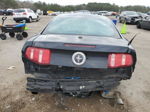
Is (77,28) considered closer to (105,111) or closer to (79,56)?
(79,56)

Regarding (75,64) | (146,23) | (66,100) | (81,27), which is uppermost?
(81,27)

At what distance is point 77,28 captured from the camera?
2.81 m

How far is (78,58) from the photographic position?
6.44 feet

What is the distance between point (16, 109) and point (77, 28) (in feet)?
6.04

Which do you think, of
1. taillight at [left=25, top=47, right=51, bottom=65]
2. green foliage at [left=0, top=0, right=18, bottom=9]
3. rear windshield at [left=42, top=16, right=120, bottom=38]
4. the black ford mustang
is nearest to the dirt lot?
the black ford mustang

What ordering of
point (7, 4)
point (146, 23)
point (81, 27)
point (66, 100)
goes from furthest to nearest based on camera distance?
point (7, 4) < point (146, 23) < point (81, 27) < point (66, 100)

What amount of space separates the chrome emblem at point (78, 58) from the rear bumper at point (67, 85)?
26cm

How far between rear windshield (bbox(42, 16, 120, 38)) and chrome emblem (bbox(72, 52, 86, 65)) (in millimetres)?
773

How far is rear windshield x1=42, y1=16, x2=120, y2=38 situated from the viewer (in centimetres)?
268

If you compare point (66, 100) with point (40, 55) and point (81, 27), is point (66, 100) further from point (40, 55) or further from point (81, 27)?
point (81, 27)

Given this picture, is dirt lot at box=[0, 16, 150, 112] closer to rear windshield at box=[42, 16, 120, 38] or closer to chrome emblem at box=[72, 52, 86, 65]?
chrome emblem at box=[72, 52, 86, 65]

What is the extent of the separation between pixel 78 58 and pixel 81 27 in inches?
41.9

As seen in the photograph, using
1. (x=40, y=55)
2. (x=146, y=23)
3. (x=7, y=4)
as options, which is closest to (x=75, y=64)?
(x=40, y=55)

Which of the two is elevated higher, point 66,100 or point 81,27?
point 81,27
